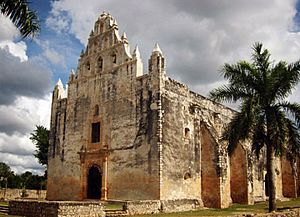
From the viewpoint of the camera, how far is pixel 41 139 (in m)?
33.9

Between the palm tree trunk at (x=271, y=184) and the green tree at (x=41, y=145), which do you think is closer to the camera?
the palm tree trunk at (x=271, y=184)

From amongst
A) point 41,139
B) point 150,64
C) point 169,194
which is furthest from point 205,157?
point 41,139

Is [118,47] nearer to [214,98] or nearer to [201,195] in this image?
[214,98]

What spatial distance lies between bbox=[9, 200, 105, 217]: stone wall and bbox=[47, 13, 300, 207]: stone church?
16.7 feet

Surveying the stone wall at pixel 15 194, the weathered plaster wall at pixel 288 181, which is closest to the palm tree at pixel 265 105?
the weathered plaster wall at pixel 288 181

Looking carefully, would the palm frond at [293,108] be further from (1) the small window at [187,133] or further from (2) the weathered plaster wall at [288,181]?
(2) the weathered plaster wall at [288,181]

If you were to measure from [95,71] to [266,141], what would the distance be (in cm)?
1187

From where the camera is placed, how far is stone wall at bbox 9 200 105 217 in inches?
503

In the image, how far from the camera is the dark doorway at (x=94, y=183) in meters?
21.1

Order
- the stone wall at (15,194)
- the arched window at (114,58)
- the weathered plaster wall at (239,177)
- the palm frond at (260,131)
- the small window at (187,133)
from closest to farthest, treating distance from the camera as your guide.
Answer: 1. the palm frond at (260,131)
2. the small window at (187,133)
3. the arched window at (114,58)
4. the weathered plaster wall at (239,177)
5. the stone wall at (15,194)

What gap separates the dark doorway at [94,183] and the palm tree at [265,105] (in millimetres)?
8646

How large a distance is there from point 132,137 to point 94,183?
3973 millimetres

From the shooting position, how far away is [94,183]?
21.5 meters

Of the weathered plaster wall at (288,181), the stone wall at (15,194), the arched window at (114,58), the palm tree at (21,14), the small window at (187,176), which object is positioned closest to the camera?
the palm tree at (21,14)
